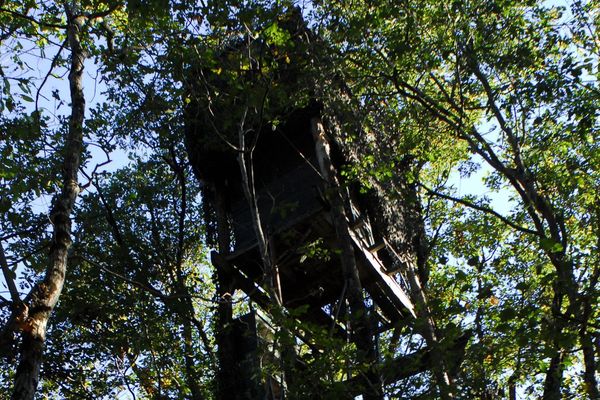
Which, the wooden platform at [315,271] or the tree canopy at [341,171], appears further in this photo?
the wooden platform at [315,271]

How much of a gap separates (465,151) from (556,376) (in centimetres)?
811

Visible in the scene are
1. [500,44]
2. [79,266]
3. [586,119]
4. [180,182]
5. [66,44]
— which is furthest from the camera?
[180,182]

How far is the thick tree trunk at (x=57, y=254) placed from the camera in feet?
19.5

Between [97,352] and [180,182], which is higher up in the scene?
[180,182]

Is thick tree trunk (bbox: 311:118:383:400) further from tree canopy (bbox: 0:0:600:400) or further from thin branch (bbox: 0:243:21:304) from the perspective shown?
thin branch (bbox: 0:243:21:304)

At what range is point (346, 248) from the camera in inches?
494

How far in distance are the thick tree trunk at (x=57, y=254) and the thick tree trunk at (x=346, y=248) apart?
4.30m

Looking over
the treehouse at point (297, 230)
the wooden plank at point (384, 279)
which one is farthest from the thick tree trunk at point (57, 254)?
the wooden plank at point (384, 279)

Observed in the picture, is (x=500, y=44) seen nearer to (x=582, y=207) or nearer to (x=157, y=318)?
(x=582, y=207)

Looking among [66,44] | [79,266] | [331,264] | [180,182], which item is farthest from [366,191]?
[66,44]

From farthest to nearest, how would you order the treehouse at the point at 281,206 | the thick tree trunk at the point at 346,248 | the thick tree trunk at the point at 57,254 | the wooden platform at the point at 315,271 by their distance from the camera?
the wooden platform at the point at 315,271
the treehouse at the point at 281,206
the thick tree trunk at the point at 346,248
the thick tree trunk at the point at 57,254

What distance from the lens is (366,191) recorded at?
14.0 m

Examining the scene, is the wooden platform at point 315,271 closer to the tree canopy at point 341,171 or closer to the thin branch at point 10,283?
the tree canopy at point 341,171

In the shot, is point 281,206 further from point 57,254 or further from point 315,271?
point 57,254
